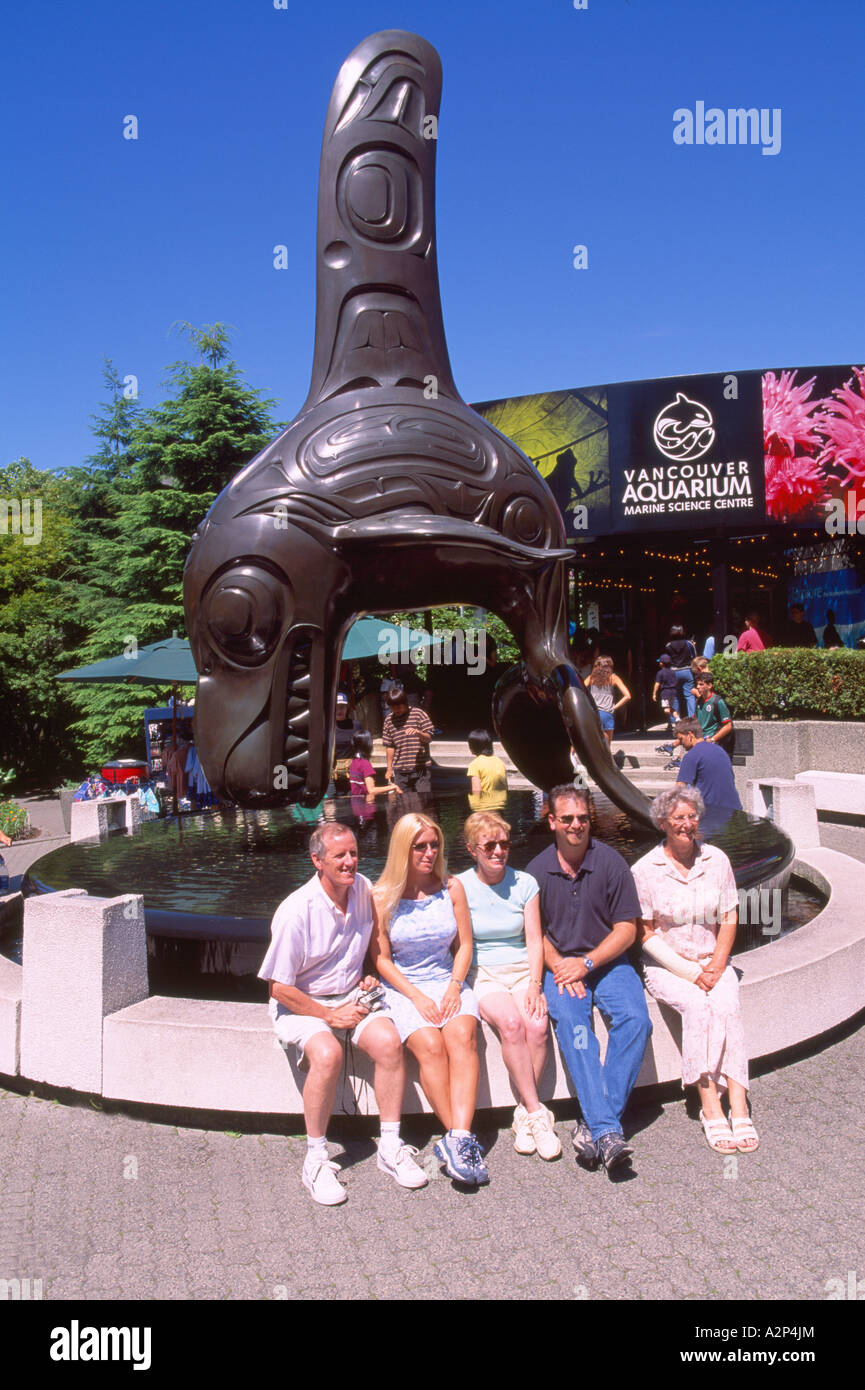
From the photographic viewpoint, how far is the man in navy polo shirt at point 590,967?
145 inches

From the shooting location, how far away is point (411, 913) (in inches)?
160

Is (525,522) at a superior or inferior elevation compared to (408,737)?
superior

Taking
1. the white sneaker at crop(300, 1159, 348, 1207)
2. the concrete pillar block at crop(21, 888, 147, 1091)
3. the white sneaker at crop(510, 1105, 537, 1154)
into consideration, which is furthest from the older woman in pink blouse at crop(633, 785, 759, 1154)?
the concrete pillar block at crop(21, 888, 147, 1091)

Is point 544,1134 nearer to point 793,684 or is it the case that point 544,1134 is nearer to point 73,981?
point 73,981

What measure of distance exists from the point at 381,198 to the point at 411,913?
4.83m

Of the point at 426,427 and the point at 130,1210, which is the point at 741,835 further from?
the point at 130,1210

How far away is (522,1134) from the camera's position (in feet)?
12.2

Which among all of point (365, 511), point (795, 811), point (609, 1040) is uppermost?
point (365, 511)

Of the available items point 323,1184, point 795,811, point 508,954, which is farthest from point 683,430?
point 323,1184

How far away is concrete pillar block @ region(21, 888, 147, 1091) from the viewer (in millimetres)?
4121

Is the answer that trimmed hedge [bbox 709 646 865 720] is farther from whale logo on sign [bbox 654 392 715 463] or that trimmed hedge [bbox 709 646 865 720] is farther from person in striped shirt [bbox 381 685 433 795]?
person in striped shirt [bbox 381 685 433 795]

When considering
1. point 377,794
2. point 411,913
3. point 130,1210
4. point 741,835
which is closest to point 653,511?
point 377,794

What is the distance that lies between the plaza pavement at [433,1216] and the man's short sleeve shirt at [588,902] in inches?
28.4

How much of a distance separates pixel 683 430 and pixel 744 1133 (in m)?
16.7
